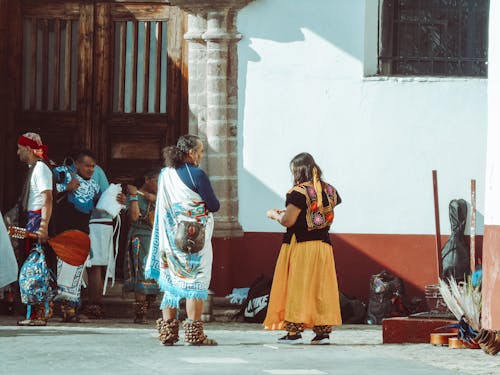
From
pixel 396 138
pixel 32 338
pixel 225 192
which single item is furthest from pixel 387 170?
pixel 32 338

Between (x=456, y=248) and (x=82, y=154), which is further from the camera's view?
(x=456, y=248)

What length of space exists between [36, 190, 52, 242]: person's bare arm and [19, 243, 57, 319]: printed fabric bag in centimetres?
12

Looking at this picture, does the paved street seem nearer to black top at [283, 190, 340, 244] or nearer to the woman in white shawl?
the woman in white shawl

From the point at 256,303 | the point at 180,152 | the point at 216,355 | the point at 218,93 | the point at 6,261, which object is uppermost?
the point at 218,93

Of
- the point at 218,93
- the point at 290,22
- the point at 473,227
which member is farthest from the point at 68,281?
the point at 473,227

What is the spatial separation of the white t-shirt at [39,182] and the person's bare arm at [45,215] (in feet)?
0.17

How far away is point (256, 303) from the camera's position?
52.8ft

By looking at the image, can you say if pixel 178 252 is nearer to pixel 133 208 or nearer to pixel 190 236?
pixel 190 236

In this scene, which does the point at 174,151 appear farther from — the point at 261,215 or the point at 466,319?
A: the point at 261,215

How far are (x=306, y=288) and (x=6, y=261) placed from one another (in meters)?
2.78

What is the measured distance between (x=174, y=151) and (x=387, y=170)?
417cm

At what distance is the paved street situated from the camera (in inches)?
447

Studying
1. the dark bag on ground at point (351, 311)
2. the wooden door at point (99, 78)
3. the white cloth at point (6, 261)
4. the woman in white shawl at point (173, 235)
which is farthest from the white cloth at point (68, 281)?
the dark bag on ground at point (351, 311)

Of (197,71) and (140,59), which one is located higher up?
(140,59)
